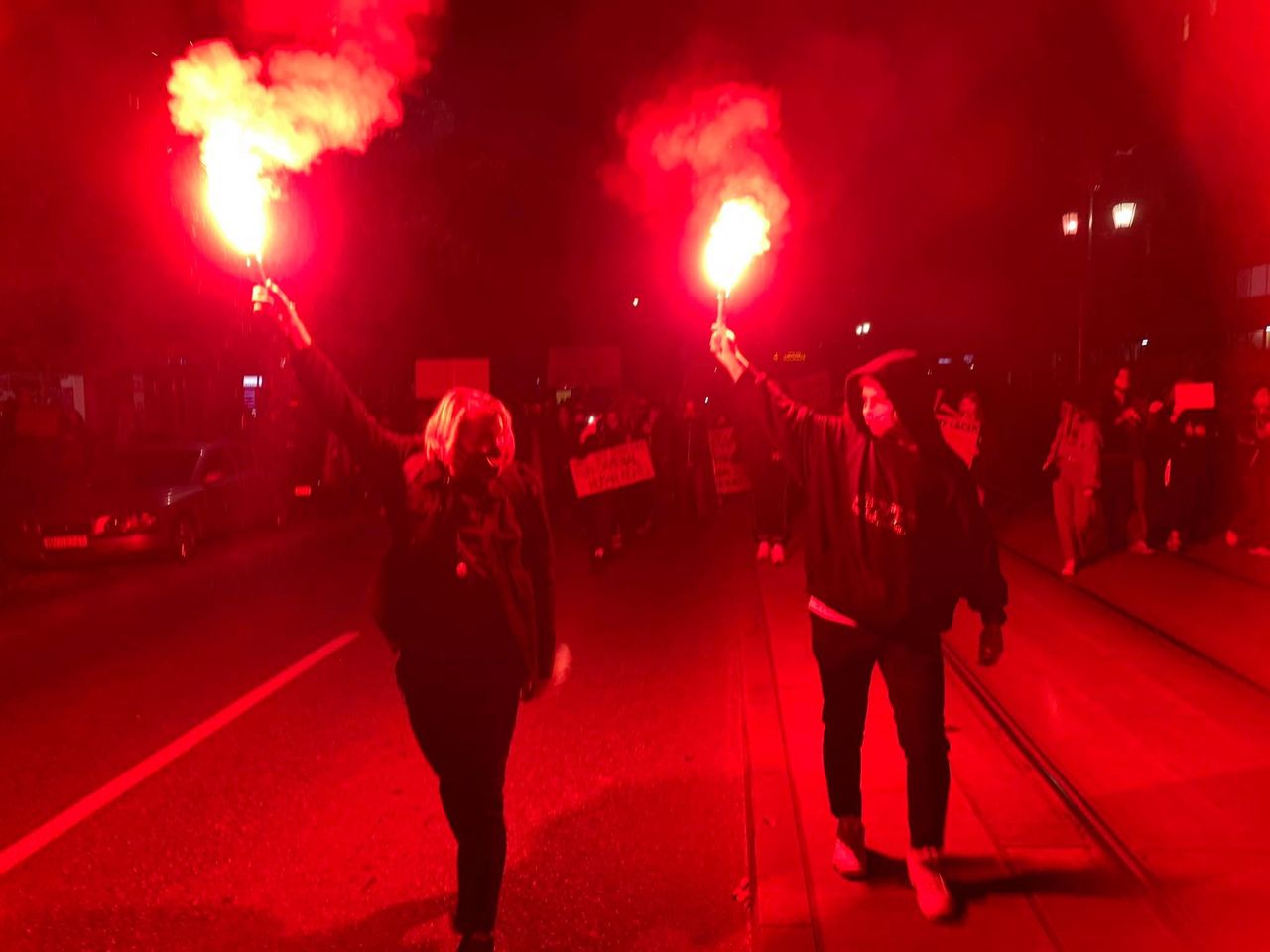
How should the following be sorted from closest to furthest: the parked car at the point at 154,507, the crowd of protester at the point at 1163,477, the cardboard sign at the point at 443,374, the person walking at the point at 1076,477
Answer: the person walking at the point at 1076,477 < the crowd of protester at the point at 1163,477 < the parked car at the point at 154,507 < the cardboard sign at the point at 443,374

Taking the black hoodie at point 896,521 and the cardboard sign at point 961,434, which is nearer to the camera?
the black hoodie at point 896,521

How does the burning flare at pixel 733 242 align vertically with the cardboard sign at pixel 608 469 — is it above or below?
above

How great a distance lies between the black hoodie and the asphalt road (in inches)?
50.2

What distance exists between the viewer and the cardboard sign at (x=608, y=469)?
1367cm

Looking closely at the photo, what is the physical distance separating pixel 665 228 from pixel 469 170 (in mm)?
4975

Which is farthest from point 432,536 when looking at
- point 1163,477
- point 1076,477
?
point 1163,477

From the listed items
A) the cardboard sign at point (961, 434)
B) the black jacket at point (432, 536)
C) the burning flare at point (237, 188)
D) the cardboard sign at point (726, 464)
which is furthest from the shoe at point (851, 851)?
the cardboard sign at point (726, 464)

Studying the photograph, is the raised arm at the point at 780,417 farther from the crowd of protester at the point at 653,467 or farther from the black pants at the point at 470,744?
the crowd of protester at the point at 653,467

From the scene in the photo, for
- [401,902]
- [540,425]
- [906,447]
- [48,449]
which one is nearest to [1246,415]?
[540,425]

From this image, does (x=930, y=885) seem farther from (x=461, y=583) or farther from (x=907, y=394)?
(x=461, y=583)

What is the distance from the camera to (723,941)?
4.21m

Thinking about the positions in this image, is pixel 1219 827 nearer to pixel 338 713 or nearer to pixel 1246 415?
pixel 338 713

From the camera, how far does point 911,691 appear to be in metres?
4.23

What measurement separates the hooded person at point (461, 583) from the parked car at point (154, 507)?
11.9 meters
